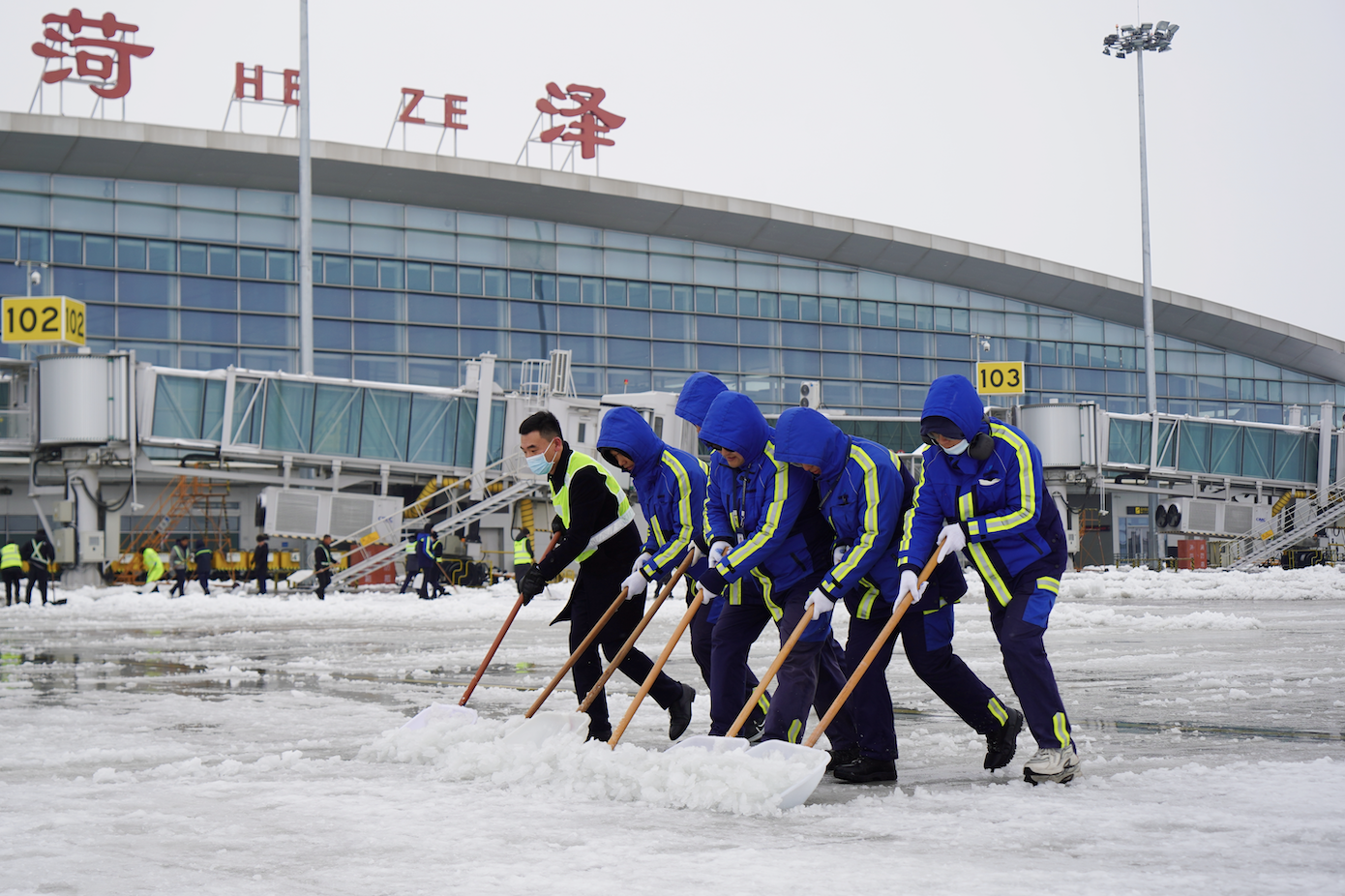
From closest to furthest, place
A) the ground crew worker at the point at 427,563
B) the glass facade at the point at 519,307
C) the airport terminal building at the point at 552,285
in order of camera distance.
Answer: the ground crew worker at the point at 427,563 < the airport terminal building at the point at 552,285 < the glass facade at the point at 519,307

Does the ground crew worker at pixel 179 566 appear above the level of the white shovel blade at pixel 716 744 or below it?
below

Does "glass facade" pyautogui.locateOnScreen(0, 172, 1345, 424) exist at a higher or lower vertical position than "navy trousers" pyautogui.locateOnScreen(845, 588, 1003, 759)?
higher

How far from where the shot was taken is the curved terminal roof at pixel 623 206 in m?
40.7

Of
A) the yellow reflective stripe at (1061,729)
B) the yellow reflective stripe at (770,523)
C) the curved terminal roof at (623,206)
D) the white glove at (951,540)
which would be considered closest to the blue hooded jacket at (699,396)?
the yellow reflective stripe at (770,523)

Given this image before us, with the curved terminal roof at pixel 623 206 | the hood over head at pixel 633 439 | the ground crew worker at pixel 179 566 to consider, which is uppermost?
the curved terminal roof at pixel 623 206

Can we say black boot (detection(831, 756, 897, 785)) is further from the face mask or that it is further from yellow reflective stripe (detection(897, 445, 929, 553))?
the face mask

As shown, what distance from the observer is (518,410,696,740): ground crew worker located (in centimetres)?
672

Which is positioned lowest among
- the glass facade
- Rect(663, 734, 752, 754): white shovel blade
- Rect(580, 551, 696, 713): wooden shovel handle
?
Rect(663, 734, 752, 754): white shovel blade

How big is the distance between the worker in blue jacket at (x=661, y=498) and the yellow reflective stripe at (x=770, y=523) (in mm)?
725

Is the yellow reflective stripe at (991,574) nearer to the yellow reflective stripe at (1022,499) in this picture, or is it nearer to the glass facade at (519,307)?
the yellow reflective stripe at (1022,499)

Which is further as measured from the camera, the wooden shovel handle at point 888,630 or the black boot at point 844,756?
the black boot at point 844,756

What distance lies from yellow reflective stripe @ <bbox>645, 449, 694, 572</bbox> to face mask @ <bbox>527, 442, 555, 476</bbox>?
0.71m

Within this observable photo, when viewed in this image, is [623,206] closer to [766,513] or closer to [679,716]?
[679,716]

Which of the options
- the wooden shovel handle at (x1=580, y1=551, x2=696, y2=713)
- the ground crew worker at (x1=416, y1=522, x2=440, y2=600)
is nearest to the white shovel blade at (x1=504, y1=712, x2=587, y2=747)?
the wooden shovel handle at (x1=580, y1=551, x2=696, y2=713)
